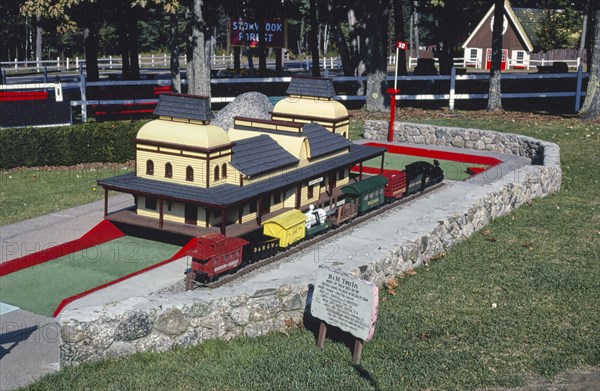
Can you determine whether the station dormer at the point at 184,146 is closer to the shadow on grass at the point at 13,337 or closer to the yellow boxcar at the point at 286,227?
the yellow boxcar at the point at 286,227

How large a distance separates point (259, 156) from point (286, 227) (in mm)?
2379

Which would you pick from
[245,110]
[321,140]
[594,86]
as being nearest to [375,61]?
[594,86]

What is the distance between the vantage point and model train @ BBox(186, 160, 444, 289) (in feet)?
48.3

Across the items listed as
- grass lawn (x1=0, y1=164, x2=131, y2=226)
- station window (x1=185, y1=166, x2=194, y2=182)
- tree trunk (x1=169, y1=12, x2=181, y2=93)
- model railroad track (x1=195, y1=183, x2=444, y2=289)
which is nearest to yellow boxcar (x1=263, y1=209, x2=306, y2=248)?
model railroad track (x1=195, y1=183, x2=444, y2=289)

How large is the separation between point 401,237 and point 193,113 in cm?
544

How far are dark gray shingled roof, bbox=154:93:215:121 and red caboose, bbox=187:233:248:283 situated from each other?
3.07 meters

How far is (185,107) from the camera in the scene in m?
17.2

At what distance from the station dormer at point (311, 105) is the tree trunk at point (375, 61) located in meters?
15.4

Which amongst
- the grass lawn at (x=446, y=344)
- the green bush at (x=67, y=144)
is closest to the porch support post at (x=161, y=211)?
the grass lawn at (x=446, y=344)

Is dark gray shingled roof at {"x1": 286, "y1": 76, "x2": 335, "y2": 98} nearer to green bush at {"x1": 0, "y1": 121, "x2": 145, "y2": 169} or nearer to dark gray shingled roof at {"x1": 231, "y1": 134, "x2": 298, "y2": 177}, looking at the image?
dark gray shingled roof at {"x1": 231, "y1": 134, "x2": 298, "y2": 177}

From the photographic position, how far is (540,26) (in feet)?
277

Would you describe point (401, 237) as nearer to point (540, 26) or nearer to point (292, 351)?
point (292, 351)

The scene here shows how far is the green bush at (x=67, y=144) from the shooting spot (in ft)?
81.8

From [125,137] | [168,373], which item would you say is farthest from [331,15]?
[168,373]
